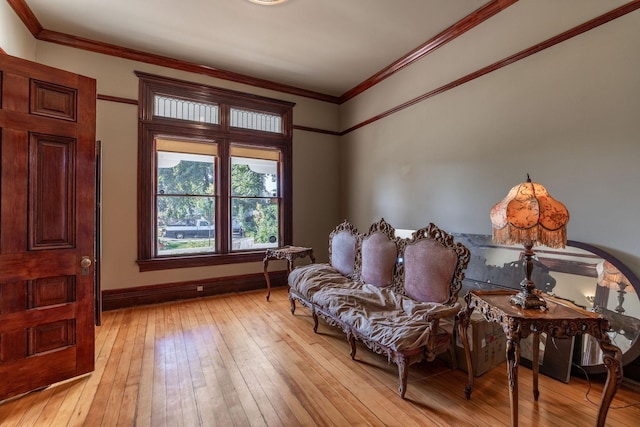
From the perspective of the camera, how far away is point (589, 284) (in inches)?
90.2

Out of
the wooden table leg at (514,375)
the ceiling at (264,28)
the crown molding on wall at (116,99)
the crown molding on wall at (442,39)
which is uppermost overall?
the ceiling at (264,28)

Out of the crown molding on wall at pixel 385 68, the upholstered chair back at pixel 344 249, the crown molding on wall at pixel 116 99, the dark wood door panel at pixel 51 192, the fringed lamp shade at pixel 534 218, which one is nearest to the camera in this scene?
the fringed lamp shade at pixel 534 218

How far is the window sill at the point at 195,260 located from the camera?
411 centimetres

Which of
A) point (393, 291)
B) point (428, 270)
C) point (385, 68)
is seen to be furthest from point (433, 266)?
point (385, 68)

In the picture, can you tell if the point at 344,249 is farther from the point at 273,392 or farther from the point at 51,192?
the point at 51,192

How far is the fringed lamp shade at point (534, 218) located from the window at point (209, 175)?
3.76 metres

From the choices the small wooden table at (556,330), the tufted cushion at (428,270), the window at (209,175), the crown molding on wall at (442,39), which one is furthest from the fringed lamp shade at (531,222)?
the window at (209,175)

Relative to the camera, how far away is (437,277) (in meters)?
2.52

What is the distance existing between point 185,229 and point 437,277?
3.58 metres

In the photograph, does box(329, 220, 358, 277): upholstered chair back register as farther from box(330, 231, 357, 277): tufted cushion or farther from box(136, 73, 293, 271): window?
box(136, 73, 293, 271): window

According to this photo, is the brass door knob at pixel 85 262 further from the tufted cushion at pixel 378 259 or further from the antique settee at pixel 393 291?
the tufted cushion at pixel 378 259

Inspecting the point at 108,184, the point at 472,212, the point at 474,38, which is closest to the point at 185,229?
the point at 108,184

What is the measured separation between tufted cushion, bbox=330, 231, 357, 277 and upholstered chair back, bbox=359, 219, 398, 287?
201mm

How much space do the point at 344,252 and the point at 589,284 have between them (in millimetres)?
2315
